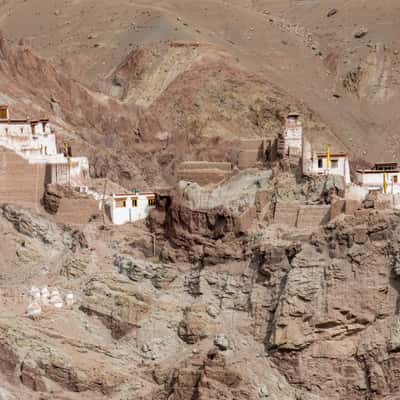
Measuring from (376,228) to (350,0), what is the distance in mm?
54719

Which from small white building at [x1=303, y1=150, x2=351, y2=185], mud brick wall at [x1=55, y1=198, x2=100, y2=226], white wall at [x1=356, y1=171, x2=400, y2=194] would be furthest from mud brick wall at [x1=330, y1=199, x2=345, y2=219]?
mud brick wall at [x1=55, y1=198, x2=100, y2=226]

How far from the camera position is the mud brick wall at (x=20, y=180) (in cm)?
6838

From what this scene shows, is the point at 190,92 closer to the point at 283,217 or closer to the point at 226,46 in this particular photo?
the point at 226,46

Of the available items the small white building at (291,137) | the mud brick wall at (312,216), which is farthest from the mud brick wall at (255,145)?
the mud brick wall at (312,216)

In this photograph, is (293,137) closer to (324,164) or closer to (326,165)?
(324,164)

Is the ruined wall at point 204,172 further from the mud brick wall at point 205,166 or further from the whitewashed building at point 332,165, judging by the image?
the whitewashed building at point 332,165

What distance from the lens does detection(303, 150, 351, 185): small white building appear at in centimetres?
6538

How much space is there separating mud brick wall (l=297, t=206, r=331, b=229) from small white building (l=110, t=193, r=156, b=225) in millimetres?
7888

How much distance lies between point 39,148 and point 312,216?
44.3 feet

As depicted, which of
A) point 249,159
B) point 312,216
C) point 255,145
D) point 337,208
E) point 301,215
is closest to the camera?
point 337,208

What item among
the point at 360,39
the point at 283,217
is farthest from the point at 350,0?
the point at 283,217

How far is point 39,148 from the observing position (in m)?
69.9

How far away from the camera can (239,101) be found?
85250 mm

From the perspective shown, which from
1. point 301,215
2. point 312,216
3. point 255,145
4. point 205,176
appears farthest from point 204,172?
point 312,216
